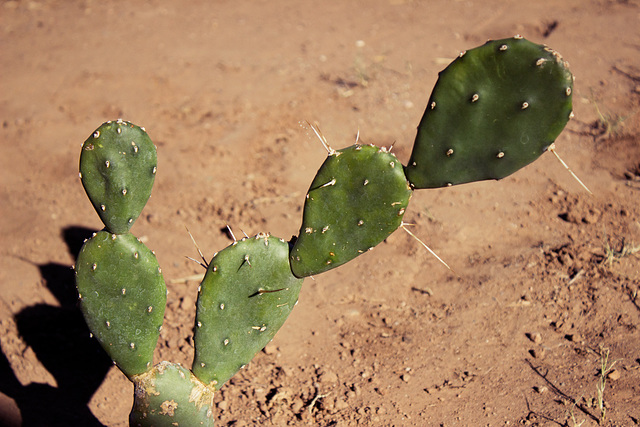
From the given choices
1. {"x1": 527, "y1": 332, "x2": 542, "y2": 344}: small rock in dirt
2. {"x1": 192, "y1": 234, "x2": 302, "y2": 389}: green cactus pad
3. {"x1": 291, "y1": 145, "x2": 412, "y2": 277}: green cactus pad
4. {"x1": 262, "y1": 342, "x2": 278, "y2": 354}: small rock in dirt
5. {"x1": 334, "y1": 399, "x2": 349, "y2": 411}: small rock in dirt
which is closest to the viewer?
{"x1": 291, "y1": 145, "x2": 412, "y2": 277}: green cactus pad

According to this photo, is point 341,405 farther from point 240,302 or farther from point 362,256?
point 362,256

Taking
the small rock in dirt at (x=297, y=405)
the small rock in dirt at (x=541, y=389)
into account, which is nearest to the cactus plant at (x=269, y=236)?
the small rock in dirt at (x=297, y=405)

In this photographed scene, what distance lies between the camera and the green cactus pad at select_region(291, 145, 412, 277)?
1.78 m

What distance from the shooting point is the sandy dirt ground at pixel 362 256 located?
2.46 m

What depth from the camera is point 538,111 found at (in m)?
1.62

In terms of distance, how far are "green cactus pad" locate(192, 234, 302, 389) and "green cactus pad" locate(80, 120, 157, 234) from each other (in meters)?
0.32

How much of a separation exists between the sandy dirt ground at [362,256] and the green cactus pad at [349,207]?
785mm

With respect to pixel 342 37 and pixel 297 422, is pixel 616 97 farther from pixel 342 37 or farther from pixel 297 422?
pixel 297 422

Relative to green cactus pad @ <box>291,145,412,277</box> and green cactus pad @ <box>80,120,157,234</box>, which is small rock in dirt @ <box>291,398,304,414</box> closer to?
green cactus pad @ <box>291,145,412,277</box>

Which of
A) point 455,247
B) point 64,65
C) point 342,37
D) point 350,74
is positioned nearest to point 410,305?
point 455,247

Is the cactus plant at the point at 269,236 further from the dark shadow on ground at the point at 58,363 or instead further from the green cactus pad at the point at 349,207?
the dark shadow on ground at the point at 58,363

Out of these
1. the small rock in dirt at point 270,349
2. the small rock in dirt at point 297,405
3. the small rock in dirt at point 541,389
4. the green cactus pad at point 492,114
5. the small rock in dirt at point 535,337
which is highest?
the green cactus pad at point 492,114

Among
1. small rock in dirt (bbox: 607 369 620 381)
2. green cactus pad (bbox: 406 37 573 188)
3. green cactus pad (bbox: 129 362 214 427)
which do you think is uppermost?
green cactus pad (bbox: 406 37 573 188)

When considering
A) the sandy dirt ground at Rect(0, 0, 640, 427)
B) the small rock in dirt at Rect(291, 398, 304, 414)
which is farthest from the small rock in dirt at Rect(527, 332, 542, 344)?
the small rock in dirt at Rect(291, 398, 304, 414)
